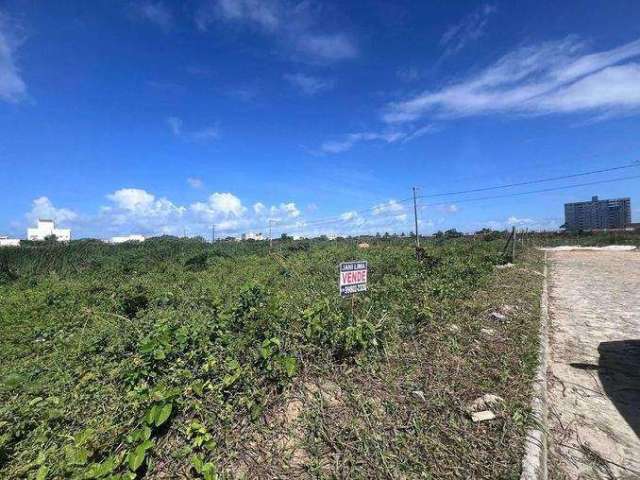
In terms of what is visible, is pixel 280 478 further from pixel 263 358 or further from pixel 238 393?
pixel 263 358

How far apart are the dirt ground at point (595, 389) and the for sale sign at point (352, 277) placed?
7.32 feet

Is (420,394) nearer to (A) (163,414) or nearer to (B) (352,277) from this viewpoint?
(B) (352,277)

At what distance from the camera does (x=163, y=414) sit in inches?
91.2

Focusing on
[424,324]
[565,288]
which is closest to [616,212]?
[565,288]

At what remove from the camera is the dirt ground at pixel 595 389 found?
2.59 metres

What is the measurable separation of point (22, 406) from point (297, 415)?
2.78m

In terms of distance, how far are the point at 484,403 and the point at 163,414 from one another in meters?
2.62

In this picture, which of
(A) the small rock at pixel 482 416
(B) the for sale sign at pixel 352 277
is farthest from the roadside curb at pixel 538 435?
(B) the for sale sign at pixel 352 277

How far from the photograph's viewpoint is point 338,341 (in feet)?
12.3

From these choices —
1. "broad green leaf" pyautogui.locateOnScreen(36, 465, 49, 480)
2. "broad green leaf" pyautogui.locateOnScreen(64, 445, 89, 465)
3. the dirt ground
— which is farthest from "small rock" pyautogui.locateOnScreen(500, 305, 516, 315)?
"broad green leaf" pyautogui.locateOnScreen(36, 465, 49, 480)

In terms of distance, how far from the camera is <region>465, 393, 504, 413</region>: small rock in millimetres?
3004

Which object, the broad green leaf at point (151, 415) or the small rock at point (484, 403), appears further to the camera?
the small rock at point (484, 403)

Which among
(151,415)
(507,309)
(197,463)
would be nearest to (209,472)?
(197,463)

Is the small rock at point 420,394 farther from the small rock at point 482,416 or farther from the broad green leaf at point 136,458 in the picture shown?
the broad green leaf at point 136,458
